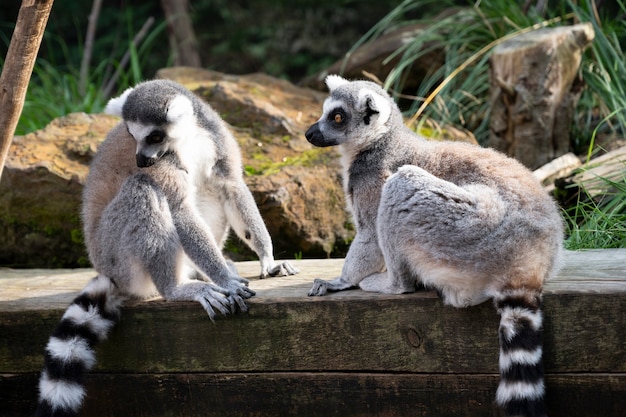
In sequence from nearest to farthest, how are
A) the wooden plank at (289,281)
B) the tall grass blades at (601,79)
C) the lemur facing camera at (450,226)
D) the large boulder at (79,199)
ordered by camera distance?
1. the lemur facing camera at (450,226)
2. the wooden plank at (289,281)
3. the large boulder at (79,199)
4. the tall grass blades at (601,79)

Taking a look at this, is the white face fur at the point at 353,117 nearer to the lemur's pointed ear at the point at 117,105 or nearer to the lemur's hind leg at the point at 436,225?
the lemur's hind leg at the point at 436,225

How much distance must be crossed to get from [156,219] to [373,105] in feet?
4.29

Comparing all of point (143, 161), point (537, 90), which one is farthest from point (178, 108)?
point (537, 90)

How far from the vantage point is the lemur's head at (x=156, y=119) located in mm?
4070

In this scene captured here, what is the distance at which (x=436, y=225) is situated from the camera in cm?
338

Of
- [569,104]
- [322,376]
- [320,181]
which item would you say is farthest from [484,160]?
[569,104]

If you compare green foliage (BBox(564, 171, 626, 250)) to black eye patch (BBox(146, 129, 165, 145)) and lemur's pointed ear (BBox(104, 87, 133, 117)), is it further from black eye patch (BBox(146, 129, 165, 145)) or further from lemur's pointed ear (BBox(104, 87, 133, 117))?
lemur's pointed ear (BBox(104, 87, 133, 117))

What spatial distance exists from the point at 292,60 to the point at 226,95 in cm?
704

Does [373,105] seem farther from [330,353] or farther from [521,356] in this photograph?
[521,356]

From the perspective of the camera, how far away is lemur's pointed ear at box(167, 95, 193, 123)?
4.09 metres

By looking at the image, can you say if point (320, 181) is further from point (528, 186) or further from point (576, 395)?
point (576, 395)

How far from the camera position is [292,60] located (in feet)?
44.8

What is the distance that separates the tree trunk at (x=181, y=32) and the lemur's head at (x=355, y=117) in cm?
721

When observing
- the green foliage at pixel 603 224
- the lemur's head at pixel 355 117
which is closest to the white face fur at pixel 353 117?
the lemur's head at pixel 355 117
